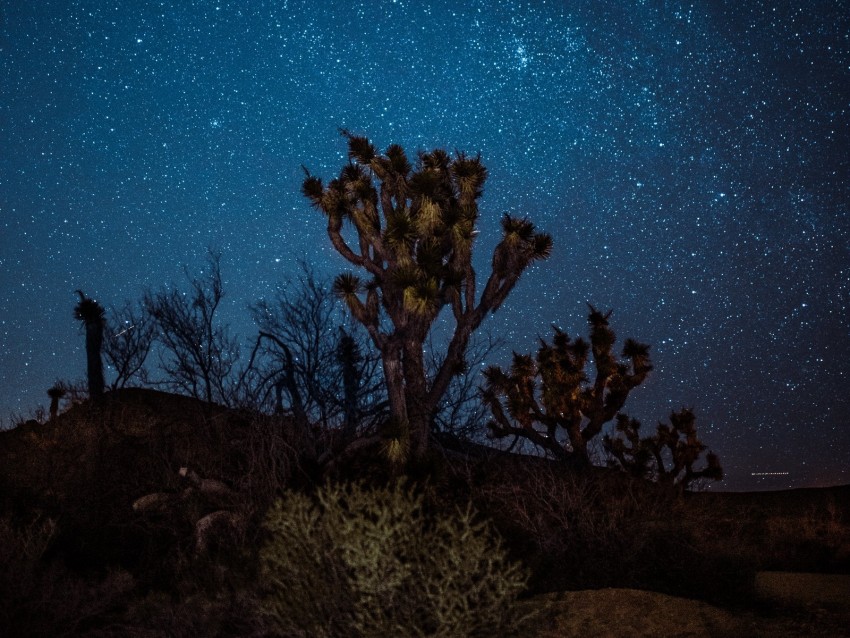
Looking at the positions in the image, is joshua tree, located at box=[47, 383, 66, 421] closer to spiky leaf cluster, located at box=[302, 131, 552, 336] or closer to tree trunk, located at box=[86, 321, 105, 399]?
tree trunk, located at box=[86, 321, 105, 399]

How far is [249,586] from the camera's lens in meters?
7.02

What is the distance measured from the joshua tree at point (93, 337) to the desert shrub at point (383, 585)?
51.1ft

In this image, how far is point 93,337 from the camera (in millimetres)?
19859

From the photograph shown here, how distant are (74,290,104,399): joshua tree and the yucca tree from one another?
9674 millimetres

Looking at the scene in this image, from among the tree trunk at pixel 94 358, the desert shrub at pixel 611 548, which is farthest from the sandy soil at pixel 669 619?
the tree trunk at pixel 94 358

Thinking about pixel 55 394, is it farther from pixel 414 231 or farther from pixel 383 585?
pixel 383 585

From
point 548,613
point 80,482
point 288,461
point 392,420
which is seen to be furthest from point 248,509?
point 548,613

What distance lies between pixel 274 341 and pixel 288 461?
406 centimetres

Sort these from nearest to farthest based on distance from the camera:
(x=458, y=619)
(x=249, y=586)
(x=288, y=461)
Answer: (x=458, y=619) → (x=249, y=586) → (x=288, y=461)

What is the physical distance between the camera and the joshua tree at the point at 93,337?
19375mm

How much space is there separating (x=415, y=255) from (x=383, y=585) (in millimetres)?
8583

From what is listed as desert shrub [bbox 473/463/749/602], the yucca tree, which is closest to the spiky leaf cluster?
the yucca tree

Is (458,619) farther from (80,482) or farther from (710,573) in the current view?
(80,482)

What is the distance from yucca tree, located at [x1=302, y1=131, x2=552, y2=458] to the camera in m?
12.4
